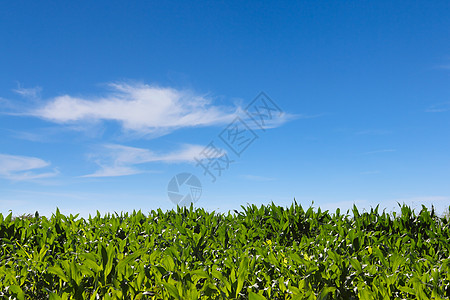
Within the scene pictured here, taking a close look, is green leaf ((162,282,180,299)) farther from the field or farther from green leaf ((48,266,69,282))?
green leaf ((48,266,69,282))

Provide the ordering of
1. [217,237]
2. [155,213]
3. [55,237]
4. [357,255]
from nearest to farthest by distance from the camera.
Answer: [357,255] < [217,237] < [55,237] < [155,213]

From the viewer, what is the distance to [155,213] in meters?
7.88

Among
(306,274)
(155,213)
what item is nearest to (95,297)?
(306,274)

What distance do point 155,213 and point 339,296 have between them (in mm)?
4739

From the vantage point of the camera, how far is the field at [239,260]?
3.59m

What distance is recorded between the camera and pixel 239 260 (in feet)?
14.2

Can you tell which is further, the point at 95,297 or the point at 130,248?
the point at 130,248

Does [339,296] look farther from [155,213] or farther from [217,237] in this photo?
[155,213]

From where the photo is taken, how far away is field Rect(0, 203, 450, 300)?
11.8ft

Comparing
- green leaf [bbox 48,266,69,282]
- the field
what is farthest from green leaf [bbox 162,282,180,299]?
green leaf [bbox 48,266,69,282]

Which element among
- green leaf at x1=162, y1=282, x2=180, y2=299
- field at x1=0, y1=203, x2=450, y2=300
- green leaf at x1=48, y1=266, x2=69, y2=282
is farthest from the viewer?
green leaf at x1=48, y1=266, x2=69, y2=282

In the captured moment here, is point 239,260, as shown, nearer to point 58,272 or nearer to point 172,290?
point 172,290

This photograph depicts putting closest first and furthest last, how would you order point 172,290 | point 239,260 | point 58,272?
point 172,290, point 58,272, point 239,260

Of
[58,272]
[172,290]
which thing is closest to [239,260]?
[172,290]
